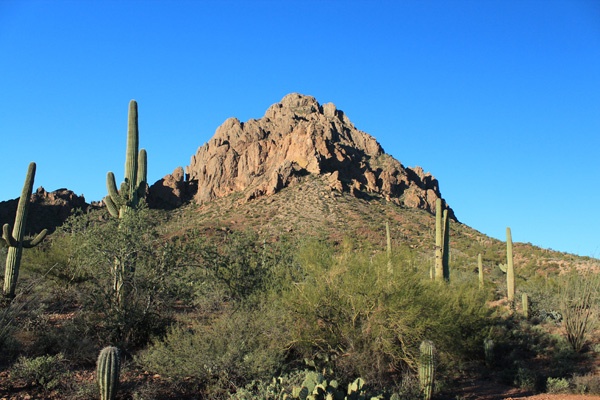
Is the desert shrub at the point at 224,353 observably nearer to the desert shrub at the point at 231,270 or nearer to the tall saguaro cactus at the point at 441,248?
the desert shrub at the point at 231,270

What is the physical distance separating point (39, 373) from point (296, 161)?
50.8 meters

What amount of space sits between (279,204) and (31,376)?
3956cm

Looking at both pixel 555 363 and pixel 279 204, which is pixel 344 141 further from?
pixel 555 363

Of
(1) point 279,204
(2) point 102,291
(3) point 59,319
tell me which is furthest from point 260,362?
(1) point 279,204

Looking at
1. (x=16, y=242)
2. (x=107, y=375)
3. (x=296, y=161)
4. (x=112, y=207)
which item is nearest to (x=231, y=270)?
(x=112, y=207)

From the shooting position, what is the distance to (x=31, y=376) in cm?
875

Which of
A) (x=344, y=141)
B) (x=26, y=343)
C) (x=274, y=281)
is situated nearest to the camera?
(x=26, y=343)

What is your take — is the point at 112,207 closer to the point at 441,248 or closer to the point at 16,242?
the point at 16,242

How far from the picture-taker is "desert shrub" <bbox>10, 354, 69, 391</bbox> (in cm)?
865

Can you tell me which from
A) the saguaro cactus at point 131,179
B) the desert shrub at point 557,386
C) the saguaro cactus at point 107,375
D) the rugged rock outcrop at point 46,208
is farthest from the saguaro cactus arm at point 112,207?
the rugged rock outcrop at point 46,208

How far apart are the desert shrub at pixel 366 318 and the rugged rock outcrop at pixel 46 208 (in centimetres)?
4376

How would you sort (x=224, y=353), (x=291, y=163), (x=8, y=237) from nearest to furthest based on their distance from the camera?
(x=224, y=353) → (x=8, y=237) → (x=291, y=163)

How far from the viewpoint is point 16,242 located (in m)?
15.1

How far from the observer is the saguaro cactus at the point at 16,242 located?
47.4 feet
